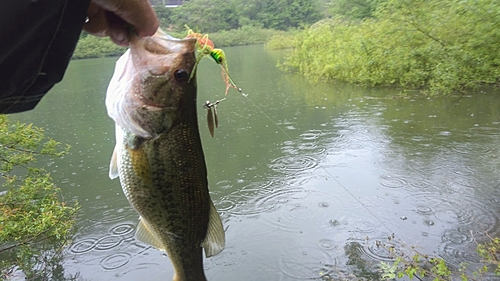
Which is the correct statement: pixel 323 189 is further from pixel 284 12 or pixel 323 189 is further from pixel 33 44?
pixel 284 12

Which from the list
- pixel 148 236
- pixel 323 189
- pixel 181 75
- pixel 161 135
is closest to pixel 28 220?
pixel 148 236

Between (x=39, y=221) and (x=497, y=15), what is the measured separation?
11.3 metres

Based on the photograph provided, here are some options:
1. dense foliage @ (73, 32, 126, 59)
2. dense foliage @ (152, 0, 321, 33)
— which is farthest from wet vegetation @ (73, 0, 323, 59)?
dense foliage @ (73, 32, 126, 59)

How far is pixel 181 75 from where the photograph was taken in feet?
5.20

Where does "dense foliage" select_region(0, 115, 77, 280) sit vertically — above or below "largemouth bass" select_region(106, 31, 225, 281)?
below

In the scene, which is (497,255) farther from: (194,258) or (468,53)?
(468,53)

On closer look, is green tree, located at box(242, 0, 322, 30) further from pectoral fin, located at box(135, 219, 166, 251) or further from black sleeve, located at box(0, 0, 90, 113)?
black sleeve, located at box(0, 0, 90, 113)

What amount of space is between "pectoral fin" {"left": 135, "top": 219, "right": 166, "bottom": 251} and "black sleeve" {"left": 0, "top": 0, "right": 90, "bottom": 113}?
2.83ft

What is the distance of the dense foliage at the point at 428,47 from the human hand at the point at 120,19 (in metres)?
11.2

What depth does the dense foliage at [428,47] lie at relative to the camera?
1069 centimetres

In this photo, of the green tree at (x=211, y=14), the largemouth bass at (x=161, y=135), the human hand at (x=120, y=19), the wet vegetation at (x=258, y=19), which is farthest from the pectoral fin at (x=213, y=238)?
the wet vegetation at (x=258, y=19)

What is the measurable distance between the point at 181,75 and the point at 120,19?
1.02 feet

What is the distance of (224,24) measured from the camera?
147 feet

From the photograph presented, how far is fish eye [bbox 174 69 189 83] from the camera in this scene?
1578 mm
